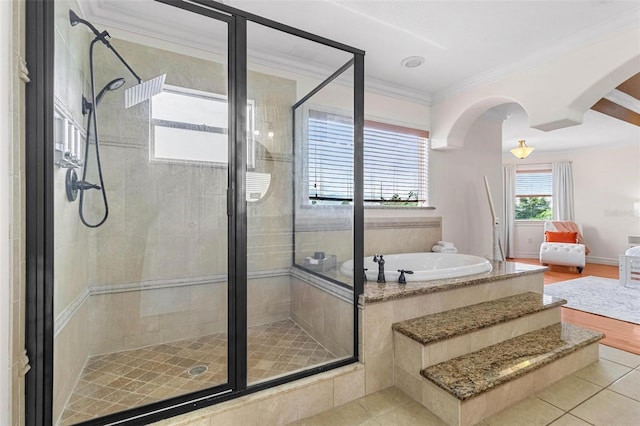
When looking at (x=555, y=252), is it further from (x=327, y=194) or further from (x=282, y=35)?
(x=282, y=35)

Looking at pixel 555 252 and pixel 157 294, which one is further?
pixel 555 252

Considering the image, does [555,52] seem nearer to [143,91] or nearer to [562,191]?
[143,91]

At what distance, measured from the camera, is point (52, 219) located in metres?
1.24

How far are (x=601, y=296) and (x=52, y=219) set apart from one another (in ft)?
18.2

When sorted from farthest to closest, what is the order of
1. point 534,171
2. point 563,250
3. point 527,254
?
point 534,171, point 527,254, point 563,250

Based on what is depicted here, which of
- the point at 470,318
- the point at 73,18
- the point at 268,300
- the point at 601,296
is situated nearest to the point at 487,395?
the point at 470,318

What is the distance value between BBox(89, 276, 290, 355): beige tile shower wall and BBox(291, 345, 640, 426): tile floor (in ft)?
2.48

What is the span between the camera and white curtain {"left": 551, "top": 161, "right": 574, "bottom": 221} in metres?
6.79

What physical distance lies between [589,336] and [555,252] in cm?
423

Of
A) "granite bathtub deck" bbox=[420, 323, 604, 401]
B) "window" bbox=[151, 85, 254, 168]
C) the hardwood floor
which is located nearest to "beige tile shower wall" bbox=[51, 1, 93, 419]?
"window" bbox=[151, 85, 254, 168]

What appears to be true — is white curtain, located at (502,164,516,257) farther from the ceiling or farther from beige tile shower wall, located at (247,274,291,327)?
beige tile shower wall, located at (247,274,291,327)

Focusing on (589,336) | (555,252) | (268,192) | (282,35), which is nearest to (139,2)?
(282,35)

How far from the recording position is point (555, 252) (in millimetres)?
5699

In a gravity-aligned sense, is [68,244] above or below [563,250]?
above
